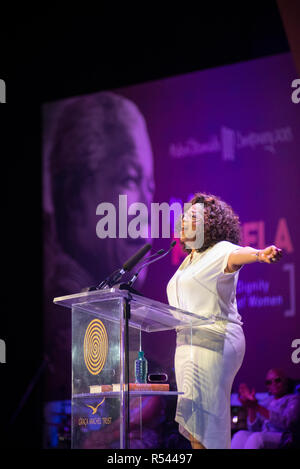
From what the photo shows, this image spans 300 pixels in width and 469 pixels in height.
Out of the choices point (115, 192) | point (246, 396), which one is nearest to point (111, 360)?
point (246, 396)

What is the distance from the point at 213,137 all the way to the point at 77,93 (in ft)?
5.70

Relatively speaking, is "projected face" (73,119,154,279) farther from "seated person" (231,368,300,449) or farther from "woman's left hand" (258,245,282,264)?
"woman's left hand" (258,245,282,264)

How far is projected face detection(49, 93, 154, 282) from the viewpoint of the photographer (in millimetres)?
5617

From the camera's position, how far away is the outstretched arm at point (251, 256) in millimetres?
2465

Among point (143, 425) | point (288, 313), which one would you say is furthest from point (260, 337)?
point (143, 425)

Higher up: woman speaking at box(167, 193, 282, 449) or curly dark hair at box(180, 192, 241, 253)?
curly dark hair at box(180, 192, 241, 253)

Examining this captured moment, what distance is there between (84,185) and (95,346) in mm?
3400

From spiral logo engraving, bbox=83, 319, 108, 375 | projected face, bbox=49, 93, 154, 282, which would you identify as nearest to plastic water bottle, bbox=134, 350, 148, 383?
spiral logo engraving, bbox=83, 319, 108, 375

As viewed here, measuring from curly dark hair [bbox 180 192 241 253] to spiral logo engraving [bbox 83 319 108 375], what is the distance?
73cm

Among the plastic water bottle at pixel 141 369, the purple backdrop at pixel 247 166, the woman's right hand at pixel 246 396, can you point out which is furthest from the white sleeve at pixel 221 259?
the woman's right hand at pixel 246 396

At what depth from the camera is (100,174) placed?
581 cm

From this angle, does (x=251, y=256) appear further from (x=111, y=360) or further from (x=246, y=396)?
(x=246, y=396)

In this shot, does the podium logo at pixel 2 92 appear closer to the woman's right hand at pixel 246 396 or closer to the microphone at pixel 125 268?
the woman's right hand at pixel 246 396

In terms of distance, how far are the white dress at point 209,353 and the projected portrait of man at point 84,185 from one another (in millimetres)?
2571
